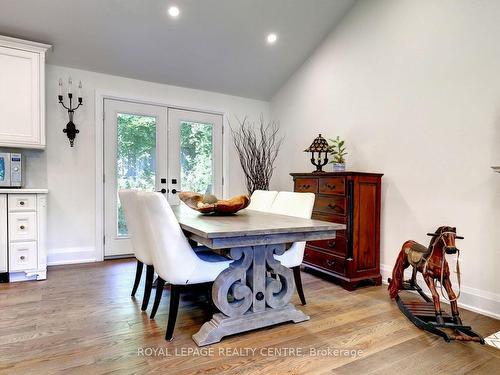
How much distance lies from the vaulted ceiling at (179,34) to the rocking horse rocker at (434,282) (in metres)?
2.74

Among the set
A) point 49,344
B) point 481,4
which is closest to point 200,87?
point 481,4

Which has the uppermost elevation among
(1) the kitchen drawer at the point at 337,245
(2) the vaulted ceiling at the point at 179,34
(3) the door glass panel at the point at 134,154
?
(2) the vaulted ceiling at the point at 179,34

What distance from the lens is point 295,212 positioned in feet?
8.46

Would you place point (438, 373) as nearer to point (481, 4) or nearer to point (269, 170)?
point (481, 4)

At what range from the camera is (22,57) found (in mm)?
3203

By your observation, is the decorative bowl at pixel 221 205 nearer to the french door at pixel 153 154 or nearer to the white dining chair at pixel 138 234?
the white dining chair at pixel 138 234

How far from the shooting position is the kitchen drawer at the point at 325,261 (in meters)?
3.03

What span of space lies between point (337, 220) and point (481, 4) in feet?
6.77

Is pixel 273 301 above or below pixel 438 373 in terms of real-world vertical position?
above

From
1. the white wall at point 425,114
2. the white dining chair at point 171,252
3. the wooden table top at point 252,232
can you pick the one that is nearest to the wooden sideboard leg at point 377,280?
the white wall at point 425,114

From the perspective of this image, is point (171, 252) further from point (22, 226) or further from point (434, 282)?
point (22, 226)

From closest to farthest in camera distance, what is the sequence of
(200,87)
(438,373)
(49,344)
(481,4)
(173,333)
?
(438,373), (49,344), (173,333), (481,4), (200,87)


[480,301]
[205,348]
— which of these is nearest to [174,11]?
[205,348]

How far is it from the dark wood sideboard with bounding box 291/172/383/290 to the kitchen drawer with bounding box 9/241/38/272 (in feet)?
9.30
